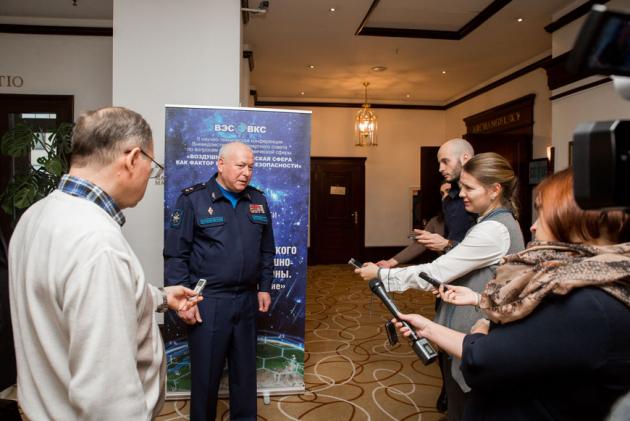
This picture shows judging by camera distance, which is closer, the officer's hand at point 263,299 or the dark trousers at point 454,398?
the dark trousers at point 454,398

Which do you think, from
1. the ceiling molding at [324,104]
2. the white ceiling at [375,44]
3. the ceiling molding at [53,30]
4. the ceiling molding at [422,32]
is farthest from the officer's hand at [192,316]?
the ceiling molding at [324,104]

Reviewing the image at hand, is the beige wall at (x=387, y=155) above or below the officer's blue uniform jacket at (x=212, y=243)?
above

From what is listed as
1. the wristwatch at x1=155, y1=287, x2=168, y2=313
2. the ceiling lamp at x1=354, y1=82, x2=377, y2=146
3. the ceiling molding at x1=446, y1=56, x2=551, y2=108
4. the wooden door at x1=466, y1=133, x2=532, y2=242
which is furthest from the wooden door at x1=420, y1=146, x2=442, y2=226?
the wristwatch at x1=155, y1=287, x2=168, y2=313

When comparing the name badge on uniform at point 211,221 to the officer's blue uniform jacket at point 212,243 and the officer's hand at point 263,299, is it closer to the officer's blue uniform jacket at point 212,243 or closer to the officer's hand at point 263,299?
the officer's blue uniform jacket at point 212,243

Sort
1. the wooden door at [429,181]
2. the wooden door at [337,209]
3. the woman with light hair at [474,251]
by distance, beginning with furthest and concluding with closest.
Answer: the wooden door at [337,209]
the wooden door at [429,181]
the woman with light hair at [474,251]

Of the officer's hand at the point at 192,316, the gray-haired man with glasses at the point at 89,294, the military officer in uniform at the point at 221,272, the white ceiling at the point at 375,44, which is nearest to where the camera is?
the gray-haired man with glasses at the point at 89,294

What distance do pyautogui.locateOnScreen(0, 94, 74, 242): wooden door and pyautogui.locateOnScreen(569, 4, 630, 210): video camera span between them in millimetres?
5137

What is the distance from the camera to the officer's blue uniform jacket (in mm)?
2375

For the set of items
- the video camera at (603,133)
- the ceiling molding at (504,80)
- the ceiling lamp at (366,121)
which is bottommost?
the video camera at (603,133)

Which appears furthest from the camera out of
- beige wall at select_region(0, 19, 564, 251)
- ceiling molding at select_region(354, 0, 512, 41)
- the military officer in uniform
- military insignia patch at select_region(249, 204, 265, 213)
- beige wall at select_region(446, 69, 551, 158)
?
beige wall at select_region(446, 69, 551, 158)

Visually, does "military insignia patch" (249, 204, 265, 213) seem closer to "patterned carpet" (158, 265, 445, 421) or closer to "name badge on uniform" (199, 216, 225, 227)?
"name badge on uniform" (199, 216, 225, 227)

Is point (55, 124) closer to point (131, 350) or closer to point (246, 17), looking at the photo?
point (246, 17)

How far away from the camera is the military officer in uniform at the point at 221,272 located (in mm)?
2354

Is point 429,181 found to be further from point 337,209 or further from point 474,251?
point 474,251
